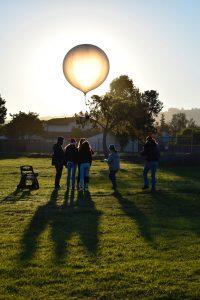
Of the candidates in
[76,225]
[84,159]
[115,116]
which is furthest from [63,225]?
[115,116]

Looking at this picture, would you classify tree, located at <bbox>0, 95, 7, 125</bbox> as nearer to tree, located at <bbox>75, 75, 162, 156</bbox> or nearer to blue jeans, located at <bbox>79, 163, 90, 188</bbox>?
tree, located at <bbox>75, 75, 162, 156</bbox>

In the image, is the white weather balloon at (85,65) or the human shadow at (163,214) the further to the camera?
the white weather balloon at (85,65)

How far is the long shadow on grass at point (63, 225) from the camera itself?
889 centimetres

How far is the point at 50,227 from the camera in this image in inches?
434

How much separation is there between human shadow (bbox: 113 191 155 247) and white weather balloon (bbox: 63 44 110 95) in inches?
294

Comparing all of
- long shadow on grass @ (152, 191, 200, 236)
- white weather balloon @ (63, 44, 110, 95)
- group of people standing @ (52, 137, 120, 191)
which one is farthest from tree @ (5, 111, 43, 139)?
long shadow on grass @ (152, 191, 200, 236)

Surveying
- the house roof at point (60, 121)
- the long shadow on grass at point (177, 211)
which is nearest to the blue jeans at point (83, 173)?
the long shadow on grass at point (177, 211)

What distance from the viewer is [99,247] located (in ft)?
29.4

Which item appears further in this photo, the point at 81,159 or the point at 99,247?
the point at 81,159

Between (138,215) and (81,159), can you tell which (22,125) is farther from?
(138,215)

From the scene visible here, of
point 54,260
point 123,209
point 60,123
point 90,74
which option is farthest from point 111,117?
point 60,123

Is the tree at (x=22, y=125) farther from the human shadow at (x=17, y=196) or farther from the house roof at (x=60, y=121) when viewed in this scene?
the human shadow at (x=17, y=196)

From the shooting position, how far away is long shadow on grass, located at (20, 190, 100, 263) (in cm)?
889

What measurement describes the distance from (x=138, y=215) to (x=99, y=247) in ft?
13.0
